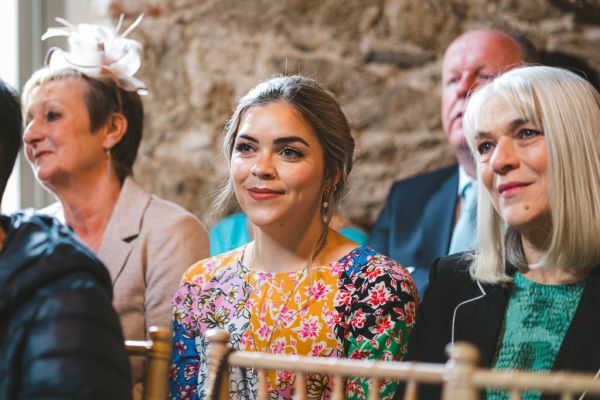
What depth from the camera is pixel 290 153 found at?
214 centimetres

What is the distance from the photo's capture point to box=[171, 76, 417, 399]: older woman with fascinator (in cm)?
201

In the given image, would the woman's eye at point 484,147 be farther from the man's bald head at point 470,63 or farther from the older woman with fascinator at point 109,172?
the man's bald head at point 470,63

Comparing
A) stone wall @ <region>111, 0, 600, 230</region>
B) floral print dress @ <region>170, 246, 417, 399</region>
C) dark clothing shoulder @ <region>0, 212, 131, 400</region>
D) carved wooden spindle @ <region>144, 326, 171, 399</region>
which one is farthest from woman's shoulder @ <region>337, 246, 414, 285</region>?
stone wall @ <region>111, 0, 600, 230</region>

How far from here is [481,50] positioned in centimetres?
311

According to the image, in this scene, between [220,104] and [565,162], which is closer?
[565,162]

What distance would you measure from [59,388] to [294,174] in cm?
98

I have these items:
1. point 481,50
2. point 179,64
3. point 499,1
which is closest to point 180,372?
point 481,50

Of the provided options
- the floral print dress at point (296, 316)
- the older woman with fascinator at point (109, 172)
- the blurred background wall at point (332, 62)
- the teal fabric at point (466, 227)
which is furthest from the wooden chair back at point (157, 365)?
the blurred background wall at point (332, 62)

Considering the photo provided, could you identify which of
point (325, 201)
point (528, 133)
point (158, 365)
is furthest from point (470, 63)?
point (158, 365)

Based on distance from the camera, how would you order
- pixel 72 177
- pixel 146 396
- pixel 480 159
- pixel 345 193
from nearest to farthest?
pixel 146 396 < pixel 480 159 < pixel 345 193 < pixel 72 177

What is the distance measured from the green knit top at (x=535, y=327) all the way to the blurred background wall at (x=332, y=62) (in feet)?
5.71

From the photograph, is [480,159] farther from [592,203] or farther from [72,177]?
[72,177]

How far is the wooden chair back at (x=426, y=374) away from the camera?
112cm

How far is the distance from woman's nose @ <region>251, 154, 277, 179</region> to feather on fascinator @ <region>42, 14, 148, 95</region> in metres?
0.87
